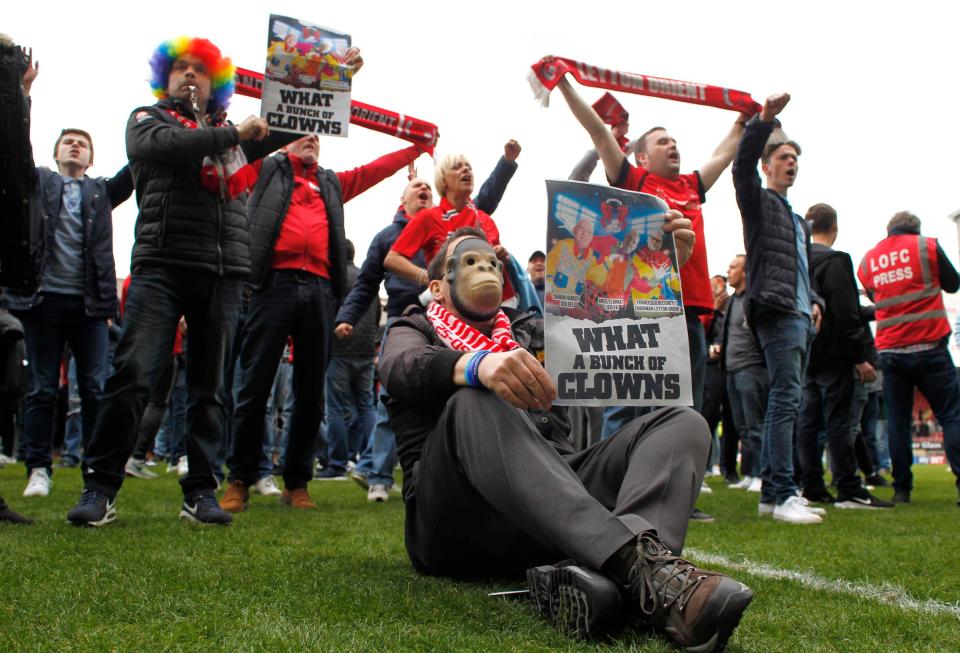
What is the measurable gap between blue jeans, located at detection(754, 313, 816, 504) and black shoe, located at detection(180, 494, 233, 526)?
3063mm

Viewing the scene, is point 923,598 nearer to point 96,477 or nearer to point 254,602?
point 254,602

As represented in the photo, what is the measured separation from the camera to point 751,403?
835 cm

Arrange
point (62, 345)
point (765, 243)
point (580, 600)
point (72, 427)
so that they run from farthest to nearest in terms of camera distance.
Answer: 1. point (72, 427)
2. point (62, 345)
3. point (765, 243)
4. point (580, 600)

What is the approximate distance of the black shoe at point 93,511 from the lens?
402 cm

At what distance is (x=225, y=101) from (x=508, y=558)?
3163mm

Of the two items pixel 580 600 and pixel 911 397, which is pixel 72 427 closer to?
pixel 911 397

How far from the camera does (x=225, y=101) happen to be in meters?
4.78

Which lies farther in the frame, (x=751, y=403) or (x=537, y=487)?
(x=751, y=403)

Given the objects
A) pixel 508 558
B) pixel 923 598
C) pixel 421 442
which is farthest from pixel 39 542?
pixel 923 598

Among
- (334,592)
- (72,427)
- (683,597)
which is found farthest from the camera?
(72,427)

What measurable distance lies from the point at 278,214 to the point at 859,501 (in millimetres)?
4552

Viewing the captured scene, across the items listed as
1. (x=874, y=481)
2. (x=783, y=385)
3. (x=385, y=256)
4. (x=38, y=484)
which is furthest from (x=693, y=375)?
(x=874, y=481)

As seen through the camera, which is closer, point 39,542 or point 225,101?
point 39,542

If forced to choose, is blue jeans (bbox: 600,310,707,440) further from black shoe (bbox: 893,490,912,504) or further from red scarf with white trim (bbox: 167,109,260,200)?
black shoe (bbox: 893,490,912,504)
